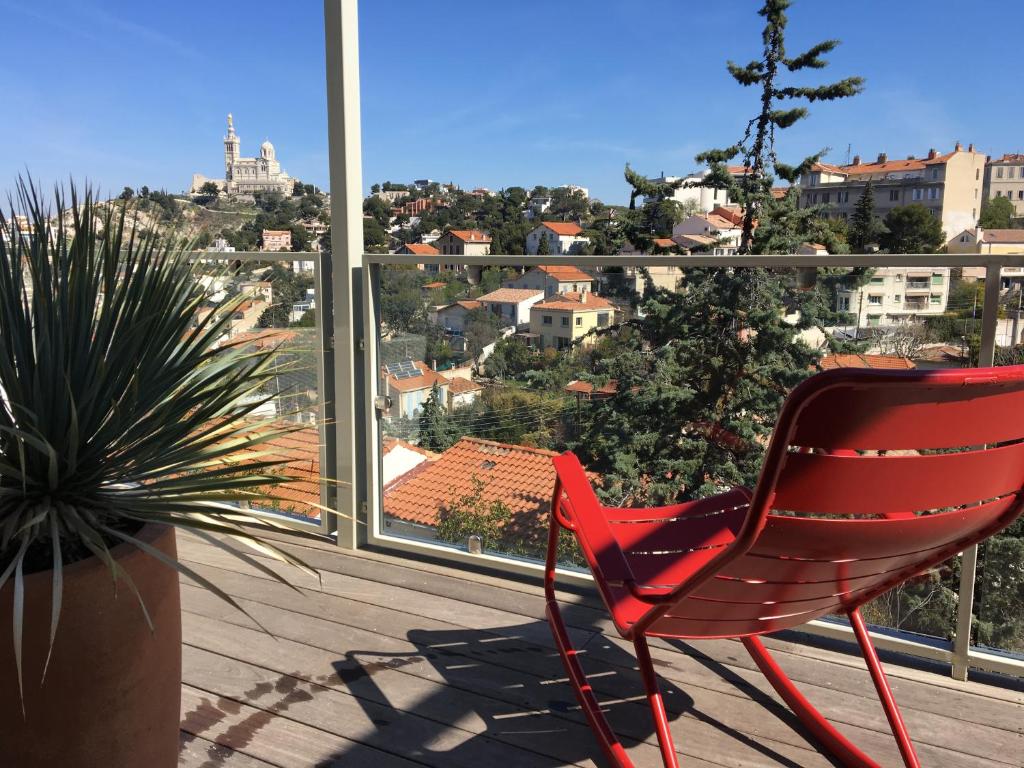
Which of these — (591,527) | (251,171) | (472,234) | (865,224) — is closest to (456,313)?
(591,527)

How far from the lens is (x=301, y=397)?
3047mm

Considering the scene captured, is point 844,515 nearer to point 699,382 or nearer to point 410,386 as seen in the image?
point 699,382

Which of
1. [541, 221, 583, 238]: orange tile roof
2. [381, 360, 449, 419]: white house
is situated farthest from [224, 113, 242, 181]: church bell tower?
[541, 221, 583, 238]: orange tile roof

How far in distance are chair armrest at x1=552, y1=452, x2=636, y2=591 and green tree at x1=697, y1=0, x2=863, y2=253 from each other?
24.6 m

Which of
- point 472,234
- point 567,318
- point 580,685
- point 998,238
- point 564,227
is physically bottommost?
point 580,685

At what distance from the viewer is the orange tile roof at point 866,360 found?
2070 mm

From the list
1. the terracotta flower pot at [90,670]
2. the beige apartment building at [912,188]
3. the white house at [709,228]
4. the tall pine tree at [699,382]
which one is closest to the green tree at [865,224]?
the beige apartment building at [912,188]

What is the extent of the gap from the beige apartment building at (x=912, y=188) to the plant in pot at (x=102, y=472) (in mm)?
27289

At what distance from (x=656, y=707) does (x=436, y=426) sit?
5.19ft

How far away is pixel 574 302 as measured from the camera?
2.72 metres

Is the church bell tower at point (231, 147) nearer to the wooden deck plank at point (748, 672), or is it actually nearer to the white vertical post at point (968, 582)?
the wooden deck plank at point (748, 672)

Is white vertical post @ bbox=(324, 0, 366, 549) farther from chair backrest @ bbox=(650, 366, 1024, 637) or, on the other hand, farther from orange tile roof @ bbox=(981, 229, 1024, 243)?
orange tile roof @ bbox=(981, 229, 1024, 243)

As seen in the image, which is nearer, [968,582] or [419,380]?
[968,582]

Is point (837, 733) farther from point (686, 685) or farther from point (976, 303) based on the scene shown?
point (976, 303)
